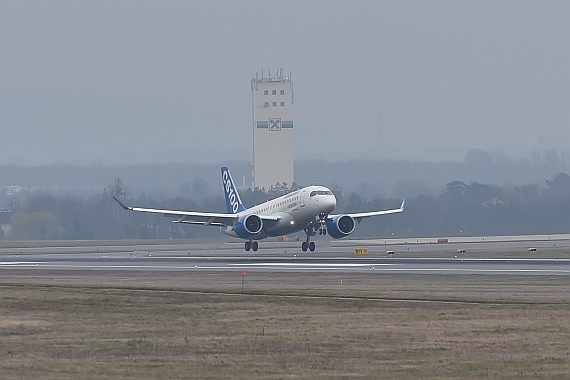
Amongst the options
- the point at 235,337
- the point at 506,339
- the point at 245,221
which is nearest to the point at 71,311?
the point at 235,337

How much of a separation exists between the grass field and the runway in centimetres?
1032

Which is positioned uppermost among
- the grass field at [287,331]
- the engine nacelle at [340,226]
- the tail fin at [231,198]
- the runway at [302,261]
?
the tail fin at [231,198]

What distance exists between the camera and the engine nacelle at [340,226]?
72375mm

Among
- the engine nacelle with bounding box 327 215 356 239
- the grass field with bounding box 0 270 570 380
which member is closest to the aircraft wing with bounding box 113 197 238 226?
the engine nacelle with bounding box 327 215 356 239

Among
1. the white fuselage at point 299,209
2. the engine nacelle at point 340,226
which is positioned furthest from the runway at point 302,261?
the white fuselage at point 299,209

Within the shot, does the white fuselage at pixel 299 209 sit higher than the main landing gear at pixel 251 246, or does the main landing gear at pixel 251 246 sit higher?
the white fuselage at pixel 299 209

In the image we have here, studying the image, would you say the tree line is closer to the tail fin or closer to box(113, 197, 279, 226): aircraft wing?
the tail fin

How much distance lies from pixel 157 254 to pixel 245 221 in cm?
934

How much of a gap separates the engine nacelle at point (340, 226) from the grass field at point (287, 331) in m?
27.7

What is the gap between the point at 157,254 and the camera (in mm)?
79688

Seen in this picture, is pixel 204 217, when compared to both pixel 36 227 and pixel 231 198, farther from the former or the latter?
pixel 36 227

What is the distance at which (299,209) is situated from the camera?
70938mm

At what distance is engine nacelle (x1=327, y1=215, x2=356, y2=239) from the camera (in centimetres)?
7238

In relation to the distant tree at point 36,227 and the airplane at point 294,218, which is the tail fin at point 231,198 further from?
the distant tree at point 36,227
